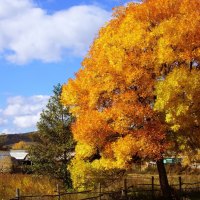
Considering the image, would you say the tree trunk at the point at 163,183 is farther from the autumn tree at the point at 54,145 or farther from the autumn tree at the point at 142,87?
the autumn tree at the point at 54,145

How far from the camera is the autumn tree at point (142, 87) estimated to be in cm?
2352

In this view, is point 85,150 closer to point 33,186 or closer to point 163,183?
point 163,183

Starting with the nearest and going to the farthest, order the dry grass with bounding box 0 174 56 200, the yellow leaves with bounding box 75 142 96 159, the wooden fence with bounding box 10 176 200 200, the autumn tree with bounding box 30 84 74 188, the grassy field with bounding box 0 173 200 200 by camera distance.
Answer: the wooden fence with bounding box 10 176 200 200
the yellow leaves with bounding box 75 142 96 159
the grassy field with bounding box 0 173 200 200
the dry grass with bounding box 0 174 56 200
the autumn tree with bounding box 30 84 74 188

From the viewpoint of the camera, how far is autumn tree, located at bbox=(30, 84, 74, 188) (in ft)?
117

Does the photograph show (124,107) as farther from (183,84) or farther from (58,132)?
(58,132)

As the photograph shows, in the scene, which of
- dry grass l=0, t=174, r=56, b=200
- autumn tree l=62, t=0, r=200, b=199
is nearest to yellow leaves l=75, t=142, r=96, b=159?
autumn tree l=62, t=0, r=200, b=199

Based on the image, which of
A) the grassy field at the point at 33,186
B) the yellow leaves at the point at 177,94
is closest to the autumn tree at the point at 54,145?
the grassy field at the point at 33,186

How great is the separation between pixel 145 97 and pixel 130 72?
83.3 inches

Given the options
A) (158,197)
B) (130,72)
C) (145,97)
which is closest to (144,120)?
(145,97)

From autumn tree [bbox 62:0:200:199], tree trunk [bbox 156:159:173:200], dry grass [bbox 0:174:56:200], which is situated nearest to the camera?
autumn tree [bbox 62:0:200:199]

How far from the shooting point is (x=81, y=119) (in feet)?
85.2

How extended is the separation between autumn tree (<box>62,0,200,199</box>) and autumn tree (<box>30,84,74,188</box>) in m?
8.85

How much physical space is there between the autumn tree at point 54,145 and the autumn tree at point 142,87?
8.85 meters

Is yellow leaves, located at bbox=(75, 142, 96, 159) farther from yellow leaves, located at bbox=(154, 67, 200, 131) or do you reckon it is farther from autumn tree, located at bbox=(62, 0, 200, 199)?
yellow leaves, located at bbox=(154, 67, 200, 131)
